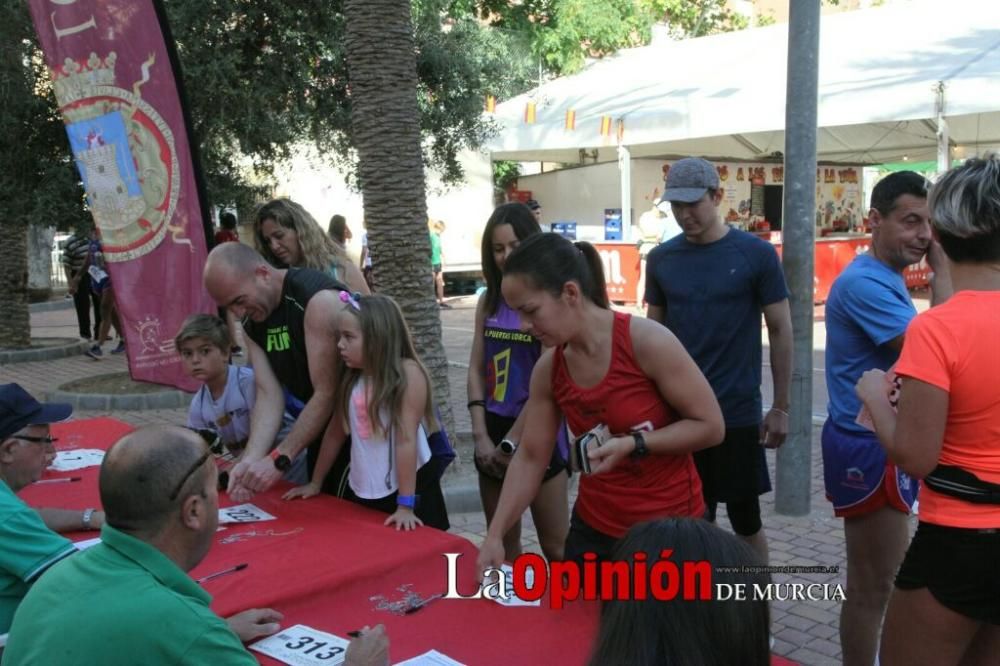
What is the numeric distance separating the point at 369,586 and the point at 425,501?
86 cm

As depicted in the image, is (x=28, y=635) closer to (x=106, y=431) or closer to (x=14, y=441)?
(x=14, y=441)

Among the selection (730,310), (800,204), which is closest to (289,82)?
(800,204)

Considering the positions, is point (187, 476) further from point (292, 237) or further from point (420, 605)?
point (292, 237)

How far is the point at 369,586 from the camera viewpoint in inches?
101

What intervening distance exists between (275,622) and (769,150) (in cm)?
1876

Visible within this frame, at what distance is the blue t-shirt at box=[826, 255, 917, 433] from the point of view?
2.81 meters

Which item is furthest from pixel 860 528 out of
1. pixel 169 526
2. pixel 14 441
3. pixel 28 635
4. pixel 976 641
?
pixel 14 441

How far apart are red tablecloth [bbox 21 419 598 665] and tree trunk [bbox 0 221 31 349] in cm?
999

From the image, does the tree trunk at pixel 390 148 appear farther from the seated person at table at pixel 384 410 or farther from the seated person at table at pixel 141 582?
the seated person at table at pixel 141 582

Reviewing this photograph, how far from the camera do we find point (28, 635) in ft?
5.69

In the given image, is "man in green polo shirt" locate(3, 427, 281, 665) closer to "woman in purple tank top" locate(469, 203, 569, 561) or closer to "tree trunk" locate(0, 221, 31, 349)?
"woman in purple tank top" locate(469, 203, 569, 561)

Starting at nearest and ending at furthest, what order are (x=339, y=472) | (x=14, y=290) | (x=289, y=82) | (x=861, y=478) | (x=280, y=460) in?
1. (x=861, y=478)
2. (x=280, y=460)
3. (x=339, y=472)
4. (x=289, y=82)
5. (x=14, y=290)

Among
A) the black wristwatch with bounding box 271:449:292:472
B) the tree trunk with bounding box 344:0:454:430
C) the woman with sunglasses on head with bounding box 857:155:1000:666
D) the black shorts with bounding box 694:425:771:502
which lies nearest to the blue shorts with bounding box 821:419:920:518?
the black shorts with bounding box 694:425:771:502

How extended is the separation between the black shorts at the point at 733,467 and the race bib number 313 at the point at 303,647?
172 cm
